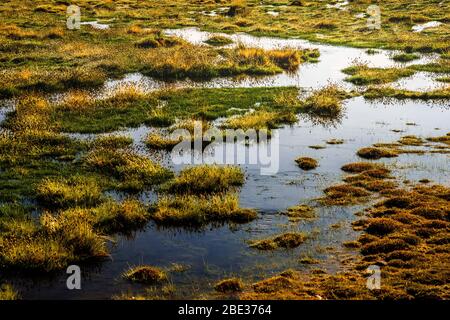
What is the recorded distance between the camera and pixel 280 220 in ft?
52.6

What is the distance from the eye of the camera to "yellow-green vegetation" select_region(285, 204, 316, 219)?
53.4 feet

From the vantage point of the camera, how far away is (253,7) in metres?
71.1

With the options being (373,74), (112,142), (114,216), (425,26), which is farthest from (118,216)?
(425,26)

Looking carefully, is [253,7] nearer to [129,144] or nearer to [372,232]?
[129,144]

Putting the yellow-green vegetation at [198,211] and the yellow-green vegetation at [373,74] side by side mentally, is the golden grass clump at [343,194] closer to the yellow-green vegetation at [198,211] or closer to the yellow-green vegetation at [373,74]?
the yellow-green vegetation at [198,211]

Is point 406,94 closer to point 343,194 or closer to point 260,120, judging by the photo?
point 260,120

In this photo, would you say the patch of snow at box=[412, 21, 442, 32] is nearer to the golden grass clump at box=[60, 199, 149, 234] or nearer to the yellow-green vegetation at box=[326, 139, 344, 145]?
the yellow-green vegetation at box=[326, 139, 344, 145]

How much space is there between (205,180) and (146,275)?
5.88 m

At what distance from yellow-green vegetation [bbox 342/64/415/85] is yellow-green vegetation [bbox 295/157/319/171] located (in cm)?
1464

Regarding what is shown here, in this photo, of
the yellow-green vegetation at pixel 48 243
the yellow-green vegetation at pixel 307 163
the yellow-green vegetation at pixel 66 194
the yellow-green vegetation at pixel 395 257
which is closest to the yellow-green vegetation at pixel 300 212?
the yellow-green vegetation at pixel 395 257

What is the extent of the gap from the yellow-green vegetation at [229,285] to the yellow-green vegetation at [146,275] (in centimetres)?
134

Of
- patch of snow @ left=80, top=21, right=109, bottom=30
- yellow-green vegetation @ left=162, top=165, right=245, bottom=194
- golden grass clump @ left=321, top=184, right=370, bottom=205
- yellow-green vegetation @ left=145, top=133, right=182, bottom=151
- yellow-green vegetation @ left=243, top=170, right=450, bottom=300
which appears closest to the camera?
yellow-green vegetation @ left=243, top=170, right=450, bottom=300

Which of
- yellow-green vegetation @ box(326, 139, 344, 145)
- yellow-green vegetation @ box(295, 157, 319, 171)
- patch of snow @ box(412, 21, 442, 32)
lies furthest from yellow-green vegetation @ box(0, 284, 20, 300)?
patch of snow @ box(412, 21, 442, 32)
